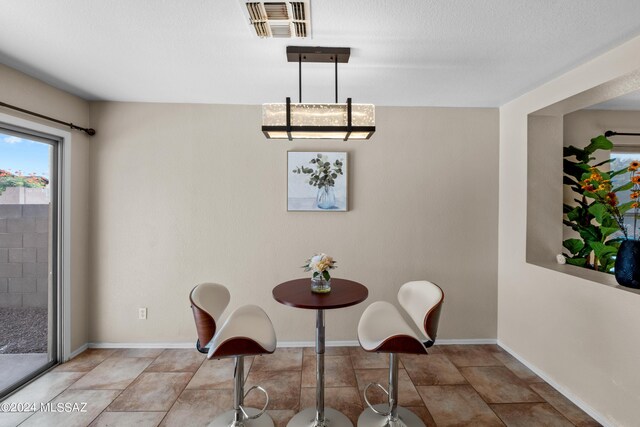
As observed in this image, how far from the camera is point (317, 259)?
6.71 feet

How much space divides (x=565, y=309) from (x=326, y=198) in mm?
2213

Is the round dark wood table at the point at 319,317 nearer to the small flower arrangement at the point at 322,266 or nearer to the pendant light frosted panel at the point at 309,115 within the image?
the small flower arrangement at the point at 322,266

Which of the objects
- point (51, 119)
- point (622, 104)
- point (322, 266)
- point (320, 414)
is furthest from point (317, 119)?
point (622, 104)

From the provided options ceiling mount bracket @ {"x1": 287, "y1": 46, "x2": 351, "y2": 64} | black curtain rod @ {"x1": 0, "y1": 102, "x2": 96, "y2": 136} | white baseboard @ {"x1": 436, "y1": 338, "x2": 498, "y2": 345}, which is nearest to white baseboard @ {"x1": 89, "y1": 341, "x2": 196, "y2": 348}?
black curtain rod @ {"x1": 0, "y1": 102, "x2": 96, "y2": 136}

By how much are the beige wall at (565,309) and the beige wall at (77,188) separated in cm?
426

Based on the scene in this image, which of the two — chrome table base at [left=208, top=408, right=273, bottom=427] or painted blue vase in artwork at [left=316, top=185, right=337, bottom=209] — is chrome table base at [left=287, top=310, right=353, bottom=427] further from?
painted blue vase in artwork at [left=316, top=185, right=337, bottom=209]

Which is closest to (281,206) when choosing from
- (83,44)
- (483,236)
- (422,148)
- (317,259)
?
(317,259)

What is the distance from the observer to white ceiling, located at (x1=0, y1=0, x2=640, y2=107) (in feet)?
5.13

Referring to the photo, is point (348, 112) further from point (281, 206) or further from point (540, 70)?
point (540, 70)

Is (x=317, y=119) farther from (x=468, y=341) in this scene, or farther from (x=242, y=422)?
(x=468, y=341)

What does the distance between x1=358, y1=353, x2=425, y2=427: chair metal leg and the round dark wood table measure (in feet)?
0.46

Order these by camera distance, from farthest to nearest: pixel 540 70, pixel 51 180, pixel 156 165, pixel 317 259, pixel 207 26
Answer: pixel 156 165 < pixel 51 180 < pixel 540 70 < pixel 317 259 < pixel 207 26

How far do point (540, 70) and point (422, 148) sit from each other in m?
1.12

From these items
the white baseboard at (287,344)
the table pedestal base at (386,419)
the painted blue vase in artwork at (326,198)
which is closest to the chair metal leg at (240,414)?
the table pedestal base at (386,419)
